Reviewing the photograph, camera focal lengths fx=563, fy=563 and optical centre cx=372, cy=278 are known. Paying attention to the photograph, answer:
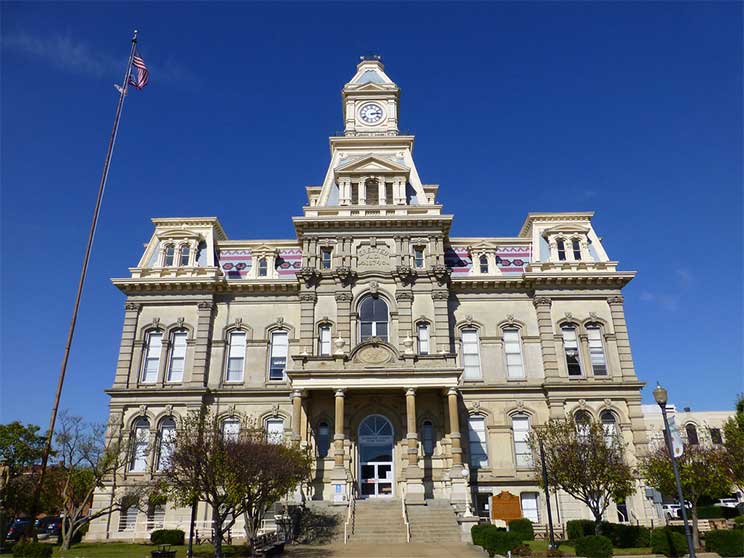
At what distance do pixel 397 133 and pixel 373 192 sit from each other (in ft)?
20.3

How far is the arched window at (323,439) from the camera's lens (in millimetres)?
31328

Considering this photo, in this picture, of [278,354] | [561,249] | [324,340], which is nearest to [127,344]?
[278,354]

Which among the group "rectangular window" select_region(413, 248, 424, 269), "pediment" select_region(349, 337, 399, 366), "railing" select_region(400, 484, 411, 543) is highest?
"rectangular window" select_region(413, 248, 424, 269)

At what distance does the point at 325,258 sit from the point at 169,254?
1070 centimetres

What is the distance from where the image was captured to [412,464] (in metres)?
28.9

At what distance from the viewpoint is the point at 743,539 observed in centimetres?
1991

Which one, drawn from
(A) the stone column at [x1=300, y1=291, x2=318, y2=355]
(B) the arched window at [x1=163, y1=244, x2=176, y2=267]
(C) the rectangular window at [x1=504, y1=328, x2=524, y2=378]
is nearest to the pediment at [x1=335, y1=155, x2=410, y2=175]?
(A) the stone column at [x1=300, y1=291, x2=318, y2=355]

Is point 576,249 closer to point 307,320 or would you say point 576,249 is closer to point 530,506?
point 530,506

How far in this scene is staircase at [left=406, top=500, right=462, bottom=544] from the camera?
979 inches

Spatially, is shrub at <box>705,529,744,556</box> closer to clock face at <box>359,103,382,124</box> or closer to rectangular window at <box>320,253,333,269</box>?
rectangular window at <box>320,253,333,269</box>

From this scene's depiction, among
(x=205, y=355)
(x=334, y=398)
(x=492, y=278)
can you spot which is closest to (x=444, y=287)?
(x=492, y=278)

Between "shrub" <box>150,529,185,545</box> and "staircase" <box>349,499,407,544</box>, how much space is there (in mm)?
8703

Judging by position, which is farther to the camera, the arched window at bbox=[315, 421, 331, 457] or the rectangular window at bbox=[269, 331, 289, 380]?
the rectangular window at bbox=[269, 331, 289, 380]

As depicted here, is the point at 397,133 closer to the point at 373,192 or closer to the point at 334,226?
the point at 373,192
